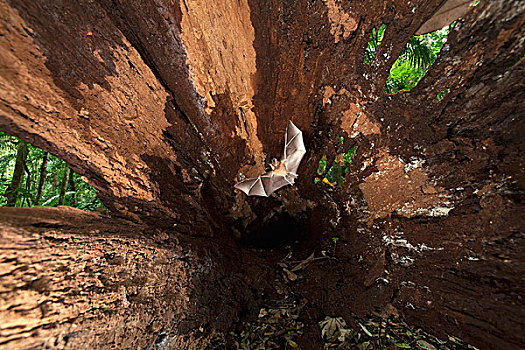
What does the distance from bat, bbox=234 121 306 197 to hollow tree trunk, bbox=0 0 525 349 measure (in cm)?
13

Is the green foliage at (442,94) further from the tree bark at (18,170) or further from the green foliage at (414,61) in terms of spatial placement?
the tree bark at (18,170)

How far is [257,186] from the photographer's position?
204cm

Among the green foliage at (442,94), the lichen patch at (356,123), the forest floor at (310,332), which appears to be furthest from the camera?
the forest floor at (310,332)

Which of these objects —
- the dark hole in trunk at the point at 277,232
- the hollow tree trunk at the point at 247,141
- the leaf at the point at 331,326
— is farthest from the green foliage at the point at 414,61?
the leaf at the point at 331,326

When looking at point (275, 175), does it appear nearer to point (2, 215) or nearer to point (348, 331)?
point (348, 331)

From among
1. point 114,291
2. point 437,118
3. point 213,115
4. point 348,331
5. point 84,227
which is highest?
point 213,115

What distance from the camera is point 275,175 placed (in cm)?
201

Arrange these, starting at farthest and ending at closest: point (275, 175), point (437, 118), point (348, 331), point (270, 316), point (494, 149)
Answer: point (275, 175) → point (270, 316) → point (348, 331) → point (437, 118) → point (494, 149)

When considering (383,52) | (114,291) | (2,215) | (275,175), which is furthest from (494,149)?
(2,215)

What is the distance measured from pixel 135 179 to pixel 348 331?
1.83 meters

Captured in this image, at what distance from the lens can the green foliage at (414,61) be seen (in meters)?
2.94

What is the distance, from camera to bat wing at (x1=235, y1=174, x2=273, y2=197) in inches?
79.0

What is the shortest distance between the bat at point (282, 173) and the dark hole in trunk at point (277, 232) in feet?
1.76

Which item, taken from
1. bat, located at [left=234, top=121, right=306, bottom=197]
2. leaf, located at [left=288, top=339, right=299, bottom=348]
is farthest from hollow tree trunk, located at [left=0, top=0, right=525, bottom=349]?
leaf, located at [left=288, top=339, right=299, bottom=348]
